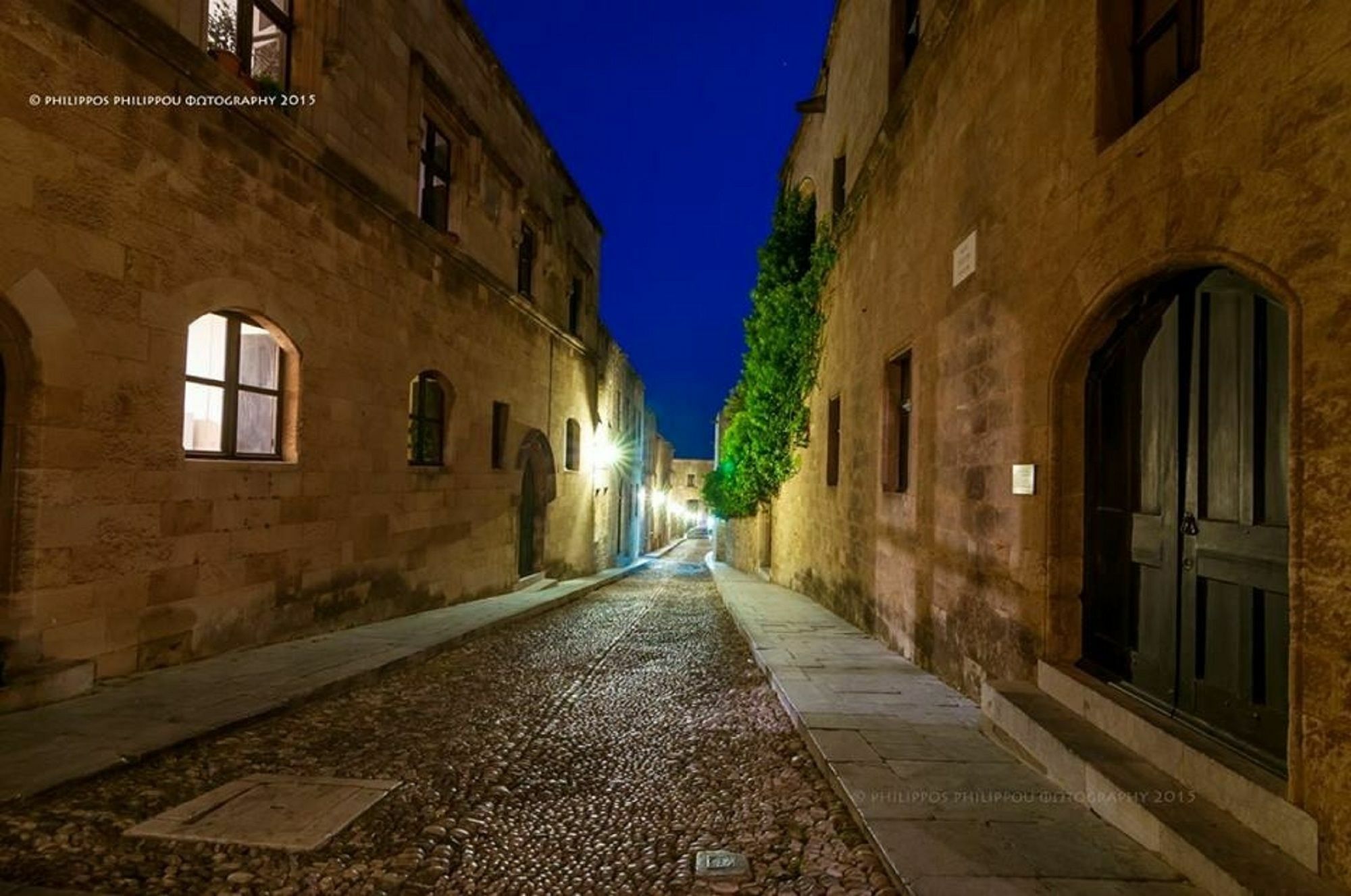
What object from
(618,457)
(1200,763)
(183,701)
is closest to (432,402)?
(183,701)

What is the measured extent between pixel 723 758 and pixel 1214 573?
2.57 m

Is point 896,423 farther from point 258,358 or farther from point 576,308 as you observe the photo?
point 576,308

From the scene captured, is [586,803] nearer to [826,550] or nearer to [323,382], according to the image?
[323,382]

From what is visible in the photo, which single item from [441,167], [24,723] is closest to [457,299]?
[441,167]

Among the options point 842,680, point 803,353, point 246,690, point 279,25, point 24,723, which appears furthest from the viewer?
point 803,353

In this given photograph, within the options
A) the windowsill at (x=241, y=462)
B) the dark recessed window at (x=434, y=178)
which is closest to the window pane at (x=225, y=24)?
the dark recessed window at (x=434, y=178)

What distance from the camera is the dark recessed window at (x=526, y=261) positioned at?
13.4m

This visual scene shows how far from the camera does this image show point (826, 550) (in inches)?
407

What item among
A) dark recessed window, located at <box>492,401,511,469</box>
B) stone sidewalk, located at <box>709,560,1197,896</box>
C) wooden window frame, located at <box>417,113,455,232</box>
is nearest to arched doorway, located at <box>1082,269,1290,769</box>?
stone sidewalk, located at <box>709,560,1197,896</box>

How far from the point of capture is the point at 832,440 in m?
10.6

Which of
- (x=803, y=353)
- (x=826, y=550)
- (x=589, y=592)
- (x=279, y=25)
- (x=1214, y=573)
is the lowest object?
(x=589, y=592)

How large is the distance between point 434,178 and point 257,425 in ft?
16.7

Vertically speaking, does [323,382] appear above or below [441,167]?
below

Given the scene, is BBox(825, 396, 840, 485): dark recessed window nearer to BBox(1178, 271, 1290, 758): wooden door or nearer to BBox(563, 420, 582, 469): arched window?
BBox(563, 420, 582, 469): arched window
